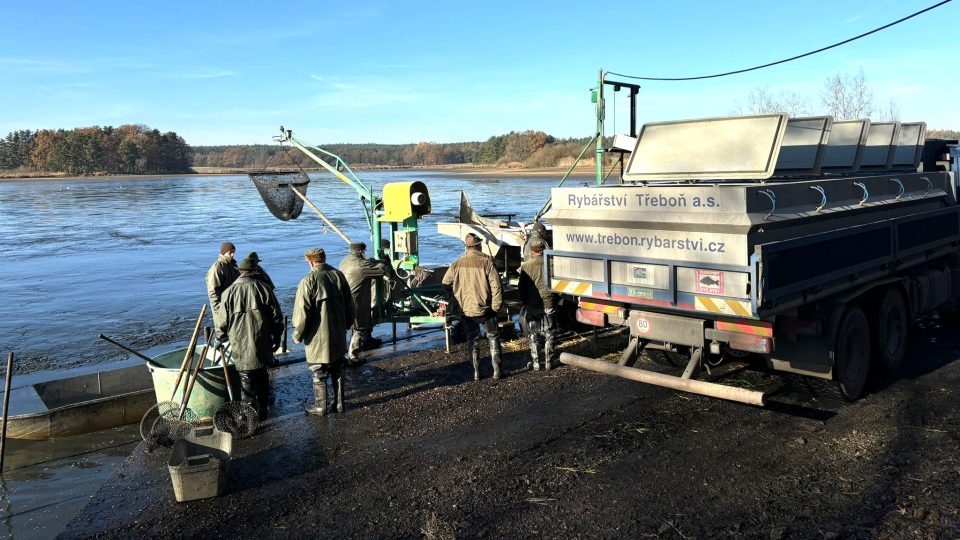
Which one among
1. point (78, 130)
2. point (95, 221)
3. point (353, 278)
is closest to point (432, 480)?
point (353, 278)

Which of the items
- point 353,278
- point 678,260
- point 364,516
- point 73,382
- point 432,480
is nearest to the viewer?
point 364,516

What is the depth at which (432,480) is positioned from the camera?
18.9ft

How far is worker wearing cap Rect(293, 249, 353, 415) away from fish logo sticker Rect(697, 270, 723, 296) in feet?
11.9

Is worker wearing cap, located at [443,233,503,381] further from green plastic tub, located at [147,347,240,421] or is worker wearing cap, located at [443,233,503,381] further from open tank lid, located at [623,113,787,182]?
green plastic tub, located at [147,347,240,421]

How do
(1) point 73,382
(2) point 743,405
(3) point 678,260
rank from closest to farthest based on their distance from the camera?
(3) point 678,260
(2) point 743,405
(1) point 73,382

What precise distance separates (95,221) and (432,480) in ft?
139

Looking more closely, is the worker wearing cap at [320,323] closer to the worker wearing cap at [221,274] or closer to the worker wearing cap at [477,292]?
the worker wearing cap at [477,292]

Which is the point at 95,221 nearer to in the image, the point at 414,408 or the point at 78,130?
the point at 414,408

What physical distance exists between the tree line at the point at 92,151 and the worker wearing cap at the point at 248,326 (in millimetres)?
136519

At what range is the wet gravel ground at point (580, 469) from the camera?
503 centimetres

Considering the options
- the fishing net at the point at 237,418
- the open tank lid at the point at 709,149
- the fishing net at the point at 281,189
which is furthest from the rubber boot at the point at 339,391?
the fishing net at the point at 281,189

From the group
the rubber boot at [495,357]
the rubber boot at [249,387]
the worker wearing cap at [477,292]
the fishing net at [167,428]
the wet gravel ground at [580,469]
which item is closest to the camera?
the wet gravel ground at [580,469]

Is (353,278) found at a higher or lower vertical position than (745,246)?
lower

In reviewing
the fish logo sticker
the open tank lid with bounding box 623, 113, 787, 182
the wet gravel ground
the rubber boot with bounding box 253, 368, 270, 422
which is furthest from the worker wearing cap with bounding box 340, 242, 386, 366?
the fish logo sticker
